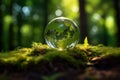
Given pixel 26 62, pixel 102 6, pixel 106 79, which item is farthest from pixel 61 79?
pixel 102 6

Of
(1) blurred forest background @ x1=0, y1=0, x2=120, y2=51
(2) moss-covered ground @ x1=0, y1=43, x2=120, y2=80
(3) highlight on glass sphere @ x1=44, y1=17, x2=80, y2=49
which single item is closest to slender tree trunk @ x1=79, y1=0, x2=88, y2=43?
(3) highlight on glass sphere @ x1=44, y1=17, x2=80, y2=49

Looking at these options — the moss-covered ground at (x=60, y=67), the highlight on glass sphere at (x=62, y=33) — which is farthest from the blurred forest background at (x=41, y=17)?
the moss-covered ground at (x=60, y=67)

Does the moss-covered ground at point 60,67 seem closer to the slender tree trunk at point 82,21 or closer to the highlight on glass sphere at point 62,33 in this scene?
the highlight on glass sphere at point 62,33

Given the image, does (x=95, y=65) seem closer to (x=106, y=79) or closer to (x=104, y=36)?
(x=106, y=79)

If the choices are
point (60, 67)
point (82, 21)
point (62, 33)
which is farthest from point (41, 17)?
point (60, 67)

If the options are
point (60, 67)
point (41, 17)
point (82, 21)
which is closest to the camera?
point (60, 67)

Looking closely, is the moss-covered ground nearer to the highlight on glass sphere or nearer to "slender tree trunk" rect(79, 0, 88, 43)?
the highlight on glass sphere

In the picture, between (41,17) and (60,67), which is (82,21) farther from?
(41,17)
